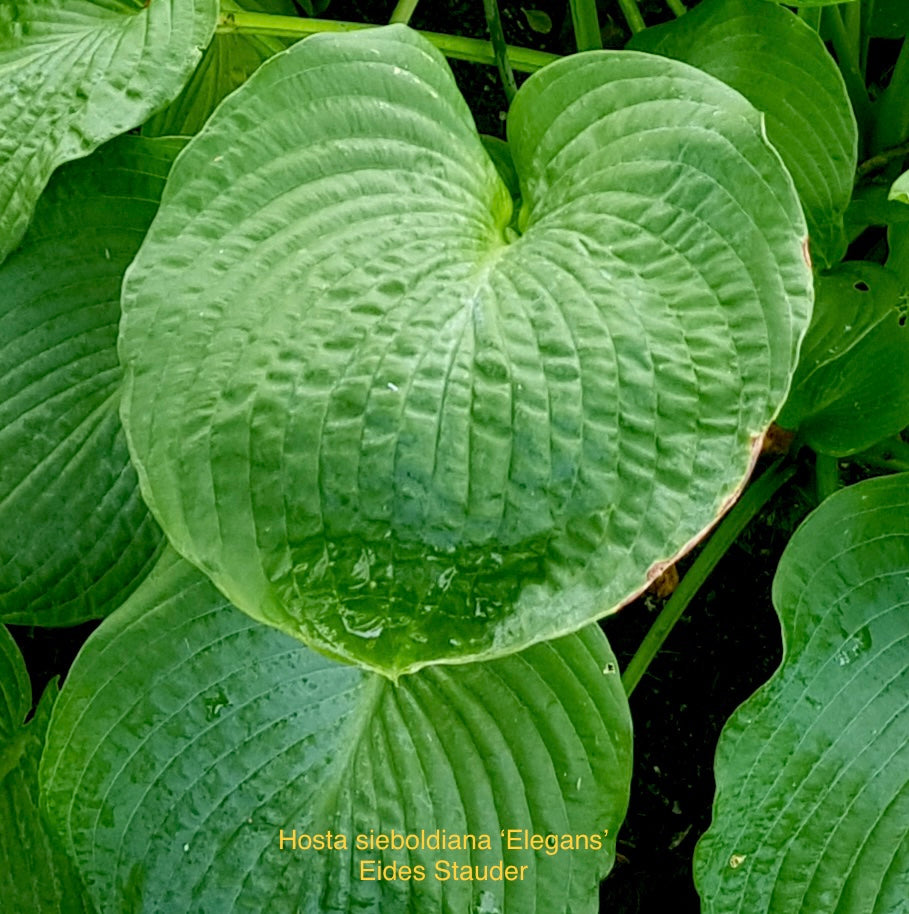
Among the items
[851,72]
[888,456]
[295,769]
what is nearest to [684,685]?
[888,456]

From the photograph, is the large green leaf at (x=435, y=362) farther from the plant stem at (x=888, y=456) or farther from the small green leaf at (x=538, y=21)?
the small green leaf at (x=538, y=21)

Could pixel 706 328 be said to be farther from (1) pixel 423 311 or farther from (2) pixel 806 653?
(2) pixel 806 653

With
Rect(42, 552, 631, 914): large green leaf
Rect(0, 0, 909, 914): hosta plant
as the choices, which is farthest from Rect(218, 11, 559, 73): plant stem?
Rect(42, 552, 631, 914): large green leaf

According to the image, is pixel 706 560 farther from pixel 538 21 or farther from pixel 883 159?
pixel 538 21

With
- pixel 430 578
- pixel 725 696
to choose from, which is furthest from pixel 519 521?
pixel 725 696

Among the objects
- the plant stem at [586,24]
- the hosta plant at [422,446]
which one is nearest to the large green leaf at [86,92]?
the hosta plant at [422,446]

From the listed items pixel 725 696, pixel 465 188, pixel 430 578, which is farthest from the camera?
pixel 725 696
